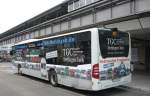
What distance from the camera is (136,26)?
694 inches

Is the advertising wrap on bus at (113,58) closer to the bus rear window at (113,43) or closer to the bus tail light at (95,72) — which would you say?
the bus rear window at (113,43)

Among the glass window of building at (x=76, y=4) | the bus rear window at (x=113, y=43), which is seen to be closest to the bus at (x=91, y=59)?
the bus rear window at (x=113, y=43)

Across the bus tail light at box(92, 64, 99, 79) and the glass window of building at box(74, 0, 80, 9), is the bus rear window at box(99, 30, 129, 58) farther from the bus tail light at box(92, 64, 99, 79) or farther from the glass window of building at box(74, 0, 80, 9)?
the glass window of building at box(74, 0, 80, 9)

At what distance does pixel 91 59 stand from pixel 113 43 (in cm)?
146

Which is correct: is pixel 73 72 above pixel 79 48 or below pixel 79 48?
below

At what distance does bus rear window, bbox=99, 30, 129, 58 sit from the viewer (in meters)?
12.0

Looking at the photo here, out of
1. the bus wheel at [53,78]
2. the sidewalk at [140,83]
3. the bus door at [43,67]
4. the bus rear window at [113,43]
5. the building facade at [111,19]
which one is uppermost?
the building facade at [111,19]

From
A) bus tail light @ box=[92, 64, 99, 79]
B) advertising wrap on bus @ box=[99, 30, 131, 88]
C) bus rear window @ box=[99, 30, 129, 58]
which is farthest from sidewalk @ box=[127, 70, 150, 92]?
bus tail light @ box=[92, 64, 99, 79]

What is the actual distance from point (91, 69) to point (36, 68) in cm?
769

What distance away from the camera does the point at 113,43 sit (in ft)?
41.0

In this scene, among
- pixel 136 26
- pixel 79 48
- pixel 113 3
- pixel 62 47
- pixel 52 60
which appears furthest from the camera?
pixel 113 3

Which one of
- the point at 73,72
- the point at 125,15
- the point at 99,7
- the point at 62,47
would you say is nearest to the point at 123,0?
the point at 125,15

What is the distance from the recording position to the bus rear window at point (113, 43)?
1196 cm

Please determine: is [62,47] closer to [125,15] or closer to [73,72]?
[73,72]
